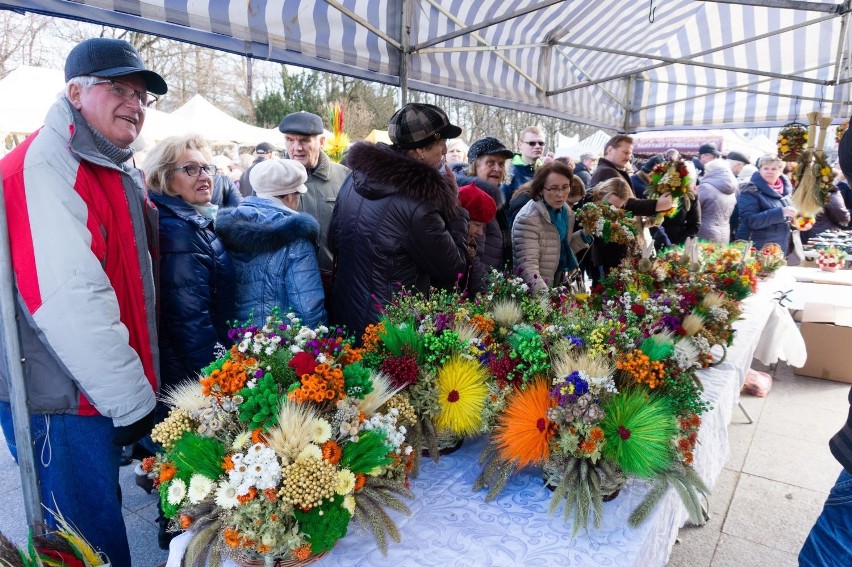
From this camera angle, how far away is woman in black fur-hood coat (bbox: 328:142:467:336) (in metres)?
2.13

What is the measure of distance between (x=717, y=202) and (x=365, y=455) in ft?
19.5

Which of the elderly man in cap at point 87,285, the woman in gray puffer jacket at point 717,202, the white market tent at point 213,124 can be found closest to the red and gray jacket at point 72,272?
the elderly man in cap at point 87,285

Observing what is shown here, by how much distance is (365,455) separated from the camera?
121cm

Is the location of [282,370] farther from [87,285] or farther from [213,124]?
[213,124]

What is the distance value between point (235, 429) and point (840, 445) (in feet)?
5.02

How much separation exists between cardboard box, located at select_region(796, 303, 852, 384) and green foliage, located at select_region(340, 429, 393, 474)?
4715 mm

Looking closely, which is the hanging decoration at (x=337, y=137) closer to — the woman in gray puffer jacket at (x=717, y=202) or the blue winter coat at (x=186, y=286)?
the blue winter coat at (x=186, y=286)

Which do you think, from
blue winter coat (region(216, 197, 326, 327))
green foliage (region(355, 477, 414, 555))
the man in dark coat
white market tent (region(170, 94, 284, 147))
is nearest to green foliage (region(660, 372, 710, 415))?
the man in dark coat

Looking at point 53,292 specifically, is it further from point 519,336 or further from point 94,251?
point 519,336

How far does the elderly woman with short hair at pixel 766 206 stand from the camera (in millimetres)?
5773

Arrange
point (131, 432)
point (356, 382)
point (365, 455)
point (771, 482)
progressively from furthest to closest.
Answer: point (771, 482) < point (131, 432) < point (356, 382) < point (365, 455)

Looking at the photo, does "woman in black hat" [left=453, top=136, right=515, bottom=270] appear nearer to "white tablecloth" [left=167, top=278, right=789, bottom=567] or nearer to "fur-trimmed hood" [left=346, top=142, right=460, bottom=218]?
"fur-trimmed hood" [left=346, top=142, right=460, bottom=218]

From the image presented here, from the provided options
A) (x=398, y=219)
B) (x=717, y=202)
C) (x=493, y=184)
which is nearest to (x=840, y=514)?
(x=398, y=219)

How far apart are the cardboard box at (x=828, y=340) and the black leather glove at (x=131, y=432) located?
506cm
